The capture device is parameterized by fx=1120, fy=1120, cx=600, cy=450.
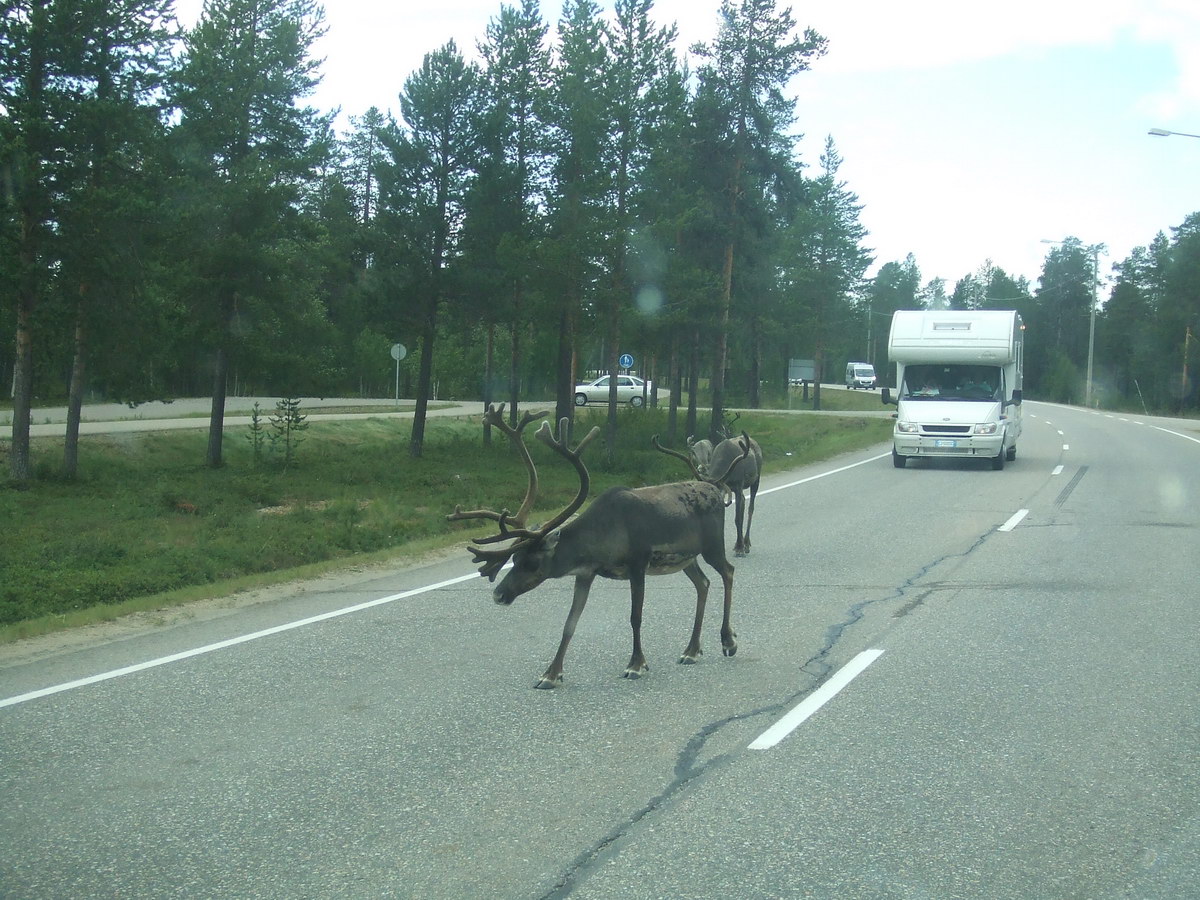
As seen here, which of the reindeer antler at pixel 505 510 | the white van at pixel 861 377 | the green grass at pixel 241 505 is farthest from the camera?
the white van at pixel 861 377

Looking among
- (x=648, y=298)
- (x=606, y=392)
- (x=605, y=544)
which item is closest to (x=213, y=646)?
(x=605, y=544)

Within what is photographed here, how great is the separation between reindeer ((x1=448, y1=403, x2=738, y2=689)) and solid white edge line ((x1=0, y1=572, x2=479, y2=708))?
251cm

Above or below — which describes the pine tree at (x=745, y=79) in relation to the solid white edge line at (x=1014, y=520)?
above

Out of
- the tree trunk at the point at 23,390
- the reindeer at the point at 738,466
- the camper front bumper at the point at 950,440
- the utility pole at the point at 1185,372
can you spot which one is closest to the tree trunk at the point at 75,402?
the tree trunk at the point at 23,390

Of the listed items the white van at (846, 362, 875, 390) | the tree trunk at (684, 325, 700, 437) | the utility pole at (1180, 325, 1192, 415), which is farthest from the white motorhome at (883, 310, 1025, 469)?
the white van at (846, 362, 875, 390)

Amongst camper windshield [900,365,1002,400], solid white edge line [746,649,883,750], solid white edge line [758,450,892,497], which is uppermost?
camper windshield [900,365,1002,400]

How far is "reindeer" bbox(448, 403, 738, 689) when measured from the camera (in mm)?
6938

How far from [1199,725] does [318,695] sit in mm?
5227

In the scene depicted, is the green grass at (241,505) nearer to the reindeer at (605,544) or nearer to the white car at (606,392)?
the reindeer at (605,544)

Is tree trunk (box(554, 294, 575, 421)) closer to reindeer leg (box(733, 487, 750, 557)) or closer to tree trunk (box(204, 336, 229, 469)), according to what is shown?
tree trunk (box(204, 336, 229, 469))

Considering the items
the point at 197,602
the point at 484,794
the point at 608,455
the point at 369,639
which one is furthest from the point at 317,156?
the point at 484,794

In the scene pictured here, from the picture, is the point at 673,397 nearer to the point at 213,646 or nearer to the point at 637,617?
the point at 213,646

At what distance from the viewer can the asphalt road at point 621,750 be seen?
445cm

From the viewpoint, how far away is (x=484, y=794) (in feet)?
17.2
